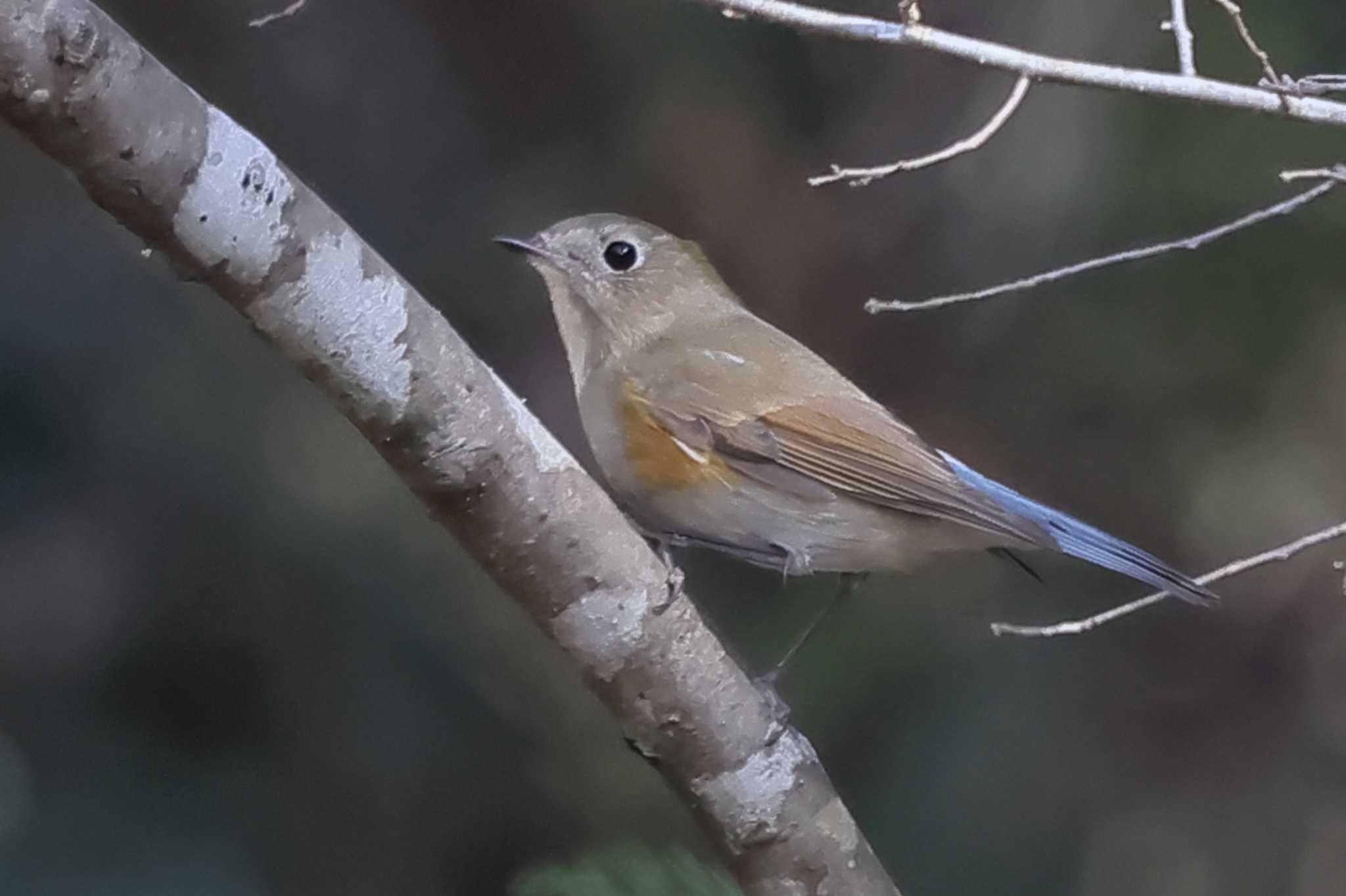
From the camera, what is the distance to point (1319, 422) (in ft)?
14.9

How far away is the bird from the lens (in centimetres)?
342

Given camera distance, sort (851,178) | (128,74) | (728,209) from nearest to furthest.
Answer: (128,74), (851,178), (728,209)

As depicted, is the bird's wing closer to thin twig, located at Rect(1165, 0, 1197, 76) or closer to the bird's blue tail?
the bird's blue tail

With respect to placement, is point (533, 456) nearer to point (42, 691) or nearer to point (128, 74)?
point (128, 74)

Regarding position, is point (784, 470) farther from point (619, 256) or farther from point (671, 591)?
point (671, 591)

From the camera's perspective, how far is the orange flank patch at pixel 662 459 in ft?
11.1

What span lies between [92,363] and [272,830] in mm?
1161

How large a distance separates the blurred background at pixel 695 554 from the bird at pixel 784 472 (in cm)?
100

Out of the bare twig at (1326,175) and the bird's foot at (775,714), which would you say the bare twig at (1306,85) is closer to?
the bare twig at (1326,175)

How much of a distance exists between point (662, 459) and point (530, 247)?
0.70 m

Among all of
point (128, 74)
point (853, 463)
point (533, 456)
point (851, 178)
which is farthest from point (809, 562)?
point (128, 74)

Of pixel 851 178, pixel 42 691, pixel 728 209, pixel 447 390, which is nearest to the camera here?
pixel 447 390

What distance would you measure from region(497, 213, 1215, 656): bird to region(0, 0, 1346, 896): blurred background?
39.6 inches

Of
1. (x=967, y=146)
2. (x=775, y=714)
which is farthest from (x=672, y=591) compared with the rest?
(x=967, y=146)
